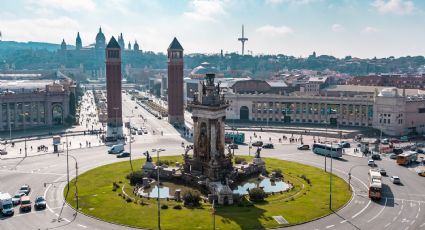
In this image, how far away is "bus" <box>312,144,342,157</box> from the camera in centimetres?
9819

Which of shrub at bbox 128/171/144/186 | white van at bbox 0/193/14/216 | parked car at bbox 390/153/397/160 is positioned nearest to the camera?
white van at bbox 0/193/14/216

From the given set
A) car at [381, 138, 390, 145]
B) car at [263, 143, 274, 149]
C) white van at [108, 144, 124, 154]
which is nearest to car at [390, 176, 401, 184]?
car at [263, 143, 274, 149]

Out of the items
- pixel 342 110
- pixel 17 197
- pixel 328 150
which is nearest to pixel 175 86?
pixel 342 110

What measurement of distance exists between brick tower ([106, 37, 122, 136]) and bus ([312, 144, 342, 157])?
2821 inches

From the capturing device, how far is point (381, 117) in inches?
5408

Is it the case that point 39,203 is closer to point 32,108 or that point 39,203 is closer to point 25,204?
point 25,204

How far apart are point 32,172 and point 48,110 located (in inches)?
2863

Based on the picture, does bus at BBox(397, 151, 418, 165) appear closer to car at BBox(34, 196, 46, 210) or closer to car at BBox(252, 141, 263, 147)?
car at BBox(252, 141, 263, 147)

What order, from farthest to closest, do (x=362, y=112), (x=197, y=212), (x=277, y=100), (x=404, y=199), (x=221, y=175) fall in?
(x=277, y=100), (x=362, y=112), (x=221, y=175), (x=404, y=199), (x=197, y=212)

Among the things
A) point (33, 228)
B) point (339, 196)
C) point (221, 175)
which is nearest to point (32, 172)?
point (33, 228)

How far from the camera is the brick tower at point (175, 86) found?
516 ft

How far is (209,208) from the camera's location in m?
62.2

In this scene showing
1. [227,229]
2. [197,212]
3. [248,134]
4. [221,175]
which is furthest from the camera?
[248,134]

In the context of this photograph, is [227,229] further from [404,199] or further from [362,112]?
[362,112]
